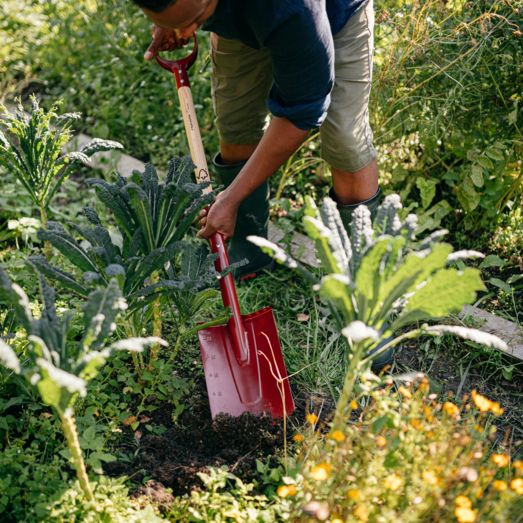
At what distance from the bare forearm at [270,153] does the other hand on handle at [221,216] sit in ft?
0.07

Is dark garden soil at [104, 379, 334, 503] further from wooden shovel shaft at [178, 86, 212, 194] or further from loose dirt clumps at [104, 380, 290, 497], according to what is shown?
wooden shovel shaft at [178, 86, 212, 194]

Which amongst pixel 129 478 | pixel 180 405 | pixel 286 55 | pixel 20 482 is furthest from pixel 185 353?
pixel 286 55

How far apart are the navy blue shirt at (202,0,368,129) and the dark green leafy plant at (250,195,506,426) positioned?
43cm

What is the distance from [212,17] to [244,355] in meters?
1.19

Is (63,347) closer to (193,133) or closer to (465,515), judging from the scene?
(465,515)

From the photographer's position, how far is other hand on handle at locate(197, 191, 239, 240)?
170cm

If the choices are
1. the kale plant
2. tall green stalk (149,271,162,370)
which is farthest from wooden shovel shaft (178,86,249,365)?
tall green stalk (149,271,162,370)

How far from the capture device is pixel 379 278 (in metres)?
1.10

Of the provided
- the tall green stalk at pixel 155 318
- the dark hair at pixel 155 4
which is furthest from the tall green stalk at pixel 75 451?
the dark hair at pixel 155 4

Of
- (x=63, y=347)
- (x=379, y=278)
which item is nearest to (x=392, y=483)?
(x=379, y=278)

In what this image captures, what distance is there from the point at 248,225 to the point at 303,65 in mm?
1111

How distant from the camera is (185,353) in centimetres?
192

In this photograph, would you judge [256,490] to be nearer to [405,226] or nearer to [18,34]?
[405,226]

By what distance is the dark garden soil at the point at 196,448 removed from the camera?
1387 millimetres
